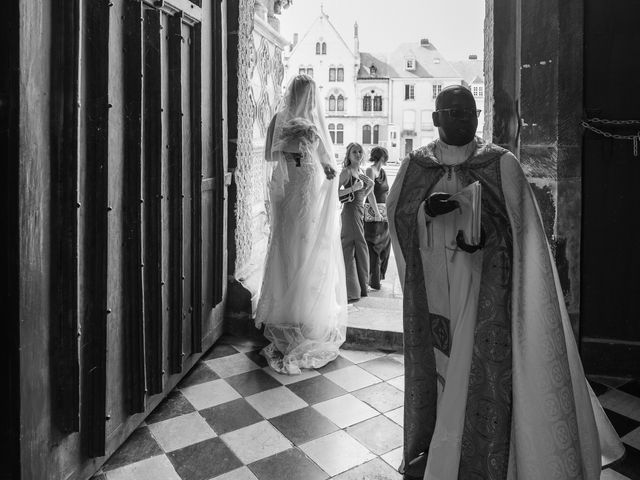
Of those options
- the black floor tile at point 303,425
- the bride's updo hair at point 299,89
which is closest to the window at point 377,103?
the bride's updo hair at point 299,89

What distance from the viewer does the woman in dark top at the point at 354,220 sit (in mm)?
5047

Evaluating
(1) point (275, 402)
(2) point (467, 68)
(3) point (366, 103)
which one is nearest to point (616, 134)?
(1) point (275, 402)

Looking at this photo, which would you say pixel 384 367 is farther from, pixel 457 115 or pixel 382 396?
pixel 457 115

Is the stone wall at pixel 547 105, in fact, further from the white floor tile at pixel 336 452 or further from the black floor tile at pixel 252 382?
the black floor tile at pixel 252 382

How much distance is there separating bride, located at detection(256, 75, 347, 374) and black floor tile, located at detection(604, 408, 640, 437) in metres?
1.76

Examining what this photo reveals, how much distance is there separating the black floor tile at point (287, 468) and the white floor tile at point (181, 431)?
0.40 metres

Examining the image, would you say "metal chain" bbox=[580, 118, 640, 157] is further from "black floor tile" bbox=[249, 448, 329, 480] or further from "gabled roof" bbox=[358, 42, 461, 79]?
"gabled roof" bbox=[358, 42, 461, 79]

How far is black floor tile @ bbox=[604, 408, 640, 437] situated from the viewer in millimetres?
2839

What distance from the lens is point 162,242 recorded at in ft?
9.78

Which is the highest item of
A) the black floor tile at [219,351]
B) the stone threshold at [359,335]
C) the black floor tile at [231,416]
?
the stone threshold at [359,335]

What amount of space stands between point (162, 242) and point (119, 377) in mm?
750

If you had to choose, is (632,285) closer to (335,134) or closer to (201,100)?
(201,100)

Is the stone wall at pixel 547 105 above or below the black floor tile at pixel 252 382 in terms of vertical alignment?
above

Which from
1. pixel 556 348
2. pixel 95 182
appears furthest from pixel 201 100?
pixel 556 348
